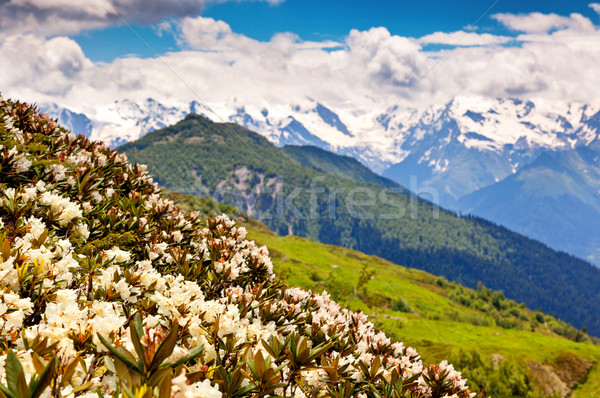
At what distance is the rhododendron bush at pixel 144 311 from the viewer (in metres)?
2.81

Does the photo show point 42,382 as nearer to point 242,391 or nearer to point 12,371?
point 12,371

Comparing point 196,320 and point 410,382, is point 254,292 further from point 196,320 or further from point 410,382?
point 410,382

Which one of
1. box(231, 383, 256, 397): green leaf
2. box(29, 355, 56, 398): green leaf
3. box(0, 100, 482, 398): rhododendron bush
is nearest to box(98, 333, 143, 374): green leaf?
box(0, 100, 482, 398): rhododendron bush

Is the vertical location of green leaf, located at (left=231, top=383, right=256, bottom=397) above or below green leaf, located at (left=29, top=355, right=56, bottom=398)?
below

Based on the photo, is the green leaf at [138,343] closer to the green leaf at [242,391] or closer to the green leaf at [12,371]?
the green leaf at [12,371]

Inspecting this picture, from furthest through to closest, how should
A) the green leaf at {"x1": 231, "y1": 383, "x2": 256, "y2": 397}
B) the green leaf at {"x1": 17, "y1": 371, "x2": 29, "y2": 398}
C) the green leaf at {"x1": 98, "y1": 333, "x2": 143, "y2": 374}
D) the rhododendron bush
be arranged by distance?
the green leaf at {"x1": 231, "y1": 383, "x2": 256, "y2": 397} → the rhododendron bush → the green leaf at {"x1": 98, "y1": 333, "x2": 143, "y2": 374} → the green leaf at {"x1": 17, "y1": 371, "x2": 29, "y2": 398}

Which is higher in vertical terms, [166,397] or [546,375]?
[166,397]

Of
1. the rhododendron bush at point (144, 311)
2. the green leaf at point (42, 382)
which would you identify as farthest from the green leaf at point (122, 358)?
the green leaf at point (42, 382)

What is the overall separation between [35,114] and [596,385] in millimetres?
38552

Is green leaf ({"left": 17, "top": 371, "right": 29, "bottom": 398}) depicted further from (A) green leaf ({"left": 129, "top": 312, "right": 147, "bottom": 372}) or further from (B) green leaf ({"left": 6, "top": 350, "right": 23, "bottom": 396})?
(A) green leaf ({"left": 129, "top": 312, "right": 147, "bottom": 372})

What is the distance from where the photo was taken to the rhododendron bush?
9.23 ft

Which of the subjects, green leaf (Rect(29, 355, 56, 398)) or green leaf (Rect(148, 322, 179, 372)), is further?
green leaf (Rect(148, 322, 179, 372))

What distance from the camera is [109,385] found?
286 centimetres

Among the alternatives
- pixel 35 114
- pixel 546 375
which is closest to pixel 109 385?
pixel 35 114
